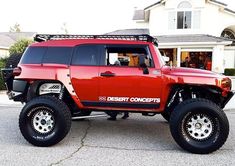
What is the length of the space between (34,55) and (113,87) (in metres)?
1.78

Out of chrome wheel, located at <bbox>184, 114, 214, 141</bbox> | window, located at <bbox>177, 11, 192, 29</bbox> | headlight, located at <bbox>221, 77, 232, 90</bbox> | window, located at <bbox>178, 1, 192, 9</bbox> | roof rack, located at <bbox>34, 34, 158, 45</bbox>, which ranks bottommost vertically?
chrome wheel, located at <bbox>184, 114, 214, 141</bbox>

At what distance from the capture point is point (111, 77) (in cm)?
571

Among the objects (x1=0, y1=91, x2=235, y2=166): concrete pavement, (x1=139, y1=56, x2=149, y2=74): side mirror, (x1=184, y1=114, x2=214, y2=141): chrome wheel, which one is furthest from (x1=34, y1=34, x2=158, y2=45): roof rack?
(x1=0, y1=91, x2=235, y2=166): concrete pavement

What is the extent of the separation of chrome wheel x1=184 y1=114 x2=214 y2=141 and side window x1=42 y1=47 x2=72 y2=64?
260 cm

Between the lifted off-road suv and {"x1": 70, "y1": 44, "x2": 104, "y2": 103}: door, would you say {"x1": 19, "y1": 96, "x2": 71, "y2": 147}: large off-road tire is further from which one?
{"x1": 70, "y1": 44, "x2": 104, "y2": 103}: door

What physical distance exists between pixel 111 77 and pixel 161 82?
3.08ft

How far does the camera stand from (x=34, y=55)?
614 centimetres

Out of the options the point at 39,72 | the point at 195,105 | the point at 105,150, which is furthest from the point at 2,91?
the point at 195,105

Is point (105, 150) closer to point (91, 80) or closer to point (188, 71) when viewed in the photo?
point (91, 80)

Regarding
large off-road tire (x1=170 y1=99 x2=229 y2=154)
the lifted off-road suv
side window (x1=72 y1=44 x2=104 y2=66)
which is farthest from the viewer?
side window (x1=72 y1=44 x2=104 y2=66)

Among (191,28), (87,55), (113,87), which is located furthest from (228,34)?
(113,87)

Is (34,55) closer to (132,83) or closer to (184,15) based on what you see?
(132,83)

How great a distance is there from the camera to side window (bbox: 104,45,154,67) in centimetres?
577

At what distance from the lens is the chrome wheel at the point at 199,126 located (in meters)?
5.39
